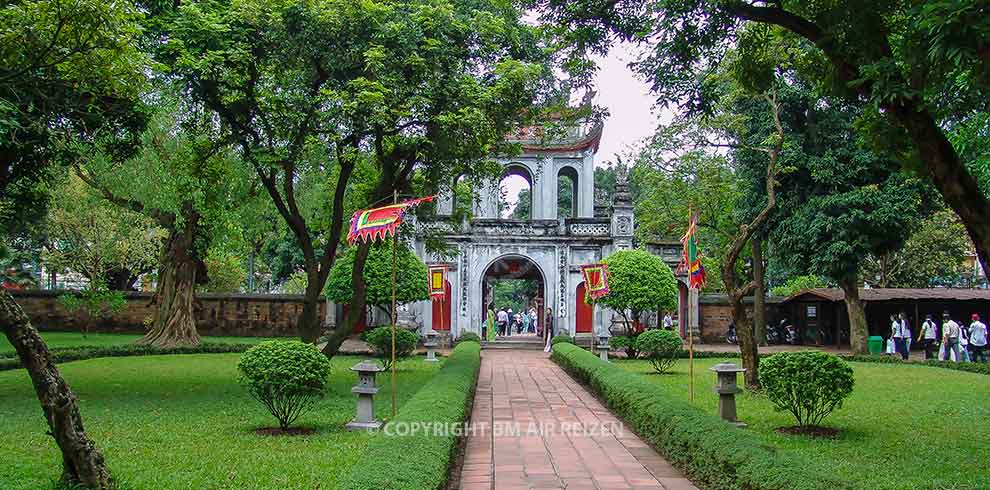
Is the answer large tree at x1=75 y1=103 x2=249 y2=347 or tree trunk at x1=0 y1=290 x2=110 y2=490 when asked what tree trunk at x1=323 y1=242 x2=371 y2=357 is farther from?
tree trunk at x1=0 y1=290 x2=110 y2=490

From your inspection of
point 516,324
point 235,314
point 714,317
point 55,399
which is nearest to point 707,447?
point 55,399

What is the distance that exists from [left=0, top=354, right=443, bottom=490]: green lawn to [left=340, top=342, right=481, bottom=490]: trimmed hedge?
0.56 metres

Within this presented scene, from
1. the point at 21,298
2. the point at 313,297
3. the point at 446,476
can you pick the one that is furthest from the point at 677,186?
the point at 21,298

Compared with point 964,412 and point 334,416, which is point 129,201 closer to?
point 334,416

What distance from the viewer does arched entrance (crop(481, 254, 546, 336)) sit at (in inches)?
1215

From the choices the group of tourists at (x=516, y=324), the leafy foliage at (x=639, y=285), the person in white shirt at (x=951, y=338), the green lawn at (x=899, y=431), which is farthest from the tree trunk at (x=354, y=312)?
the person in white shirt at (x=951, y=338)

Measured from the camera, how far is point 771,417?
10766 millimetres

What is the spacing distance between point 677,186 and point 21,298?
950 inches

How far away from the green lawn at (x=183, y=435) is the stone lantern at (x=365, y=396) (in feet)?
0.85

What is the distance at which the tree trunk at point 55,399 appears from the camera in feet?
18.3

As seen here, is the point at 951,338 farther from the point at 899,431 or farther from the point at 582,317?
the point at 899,431

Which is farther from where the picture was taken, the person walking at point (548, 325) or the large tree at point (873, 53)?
the person walking at point (548, 325)

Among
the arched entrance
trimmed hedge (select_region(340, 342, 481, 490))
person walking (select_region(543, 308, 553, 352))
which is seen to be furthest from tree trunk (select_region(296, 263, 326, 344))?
the arched entrance

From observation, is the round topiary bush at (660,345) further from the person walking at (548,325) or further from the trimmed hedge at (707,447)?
the person walking at (548,325)
